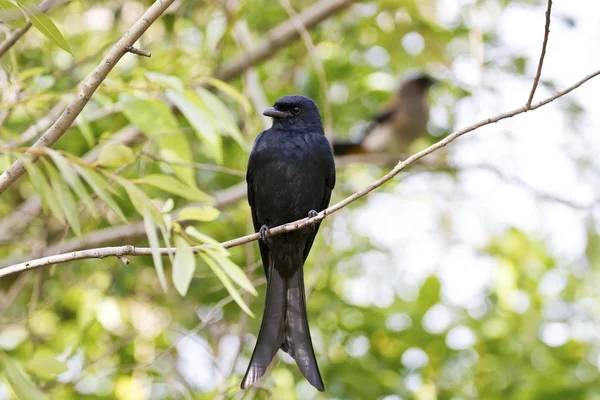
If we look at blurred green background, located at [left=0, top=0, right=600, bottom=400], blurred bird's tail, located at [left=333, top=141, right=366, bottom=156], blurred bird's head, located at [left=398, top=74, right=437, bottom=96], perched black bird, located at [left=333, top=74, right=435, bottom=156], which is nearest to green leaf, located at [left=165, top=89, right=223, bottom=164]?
blurred green background, located at [left=0, top=0, right=600, bottom=400]

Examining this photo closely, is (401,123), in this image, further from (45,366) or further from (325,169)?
(45,366)

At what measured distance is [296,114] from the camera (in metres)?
3.62

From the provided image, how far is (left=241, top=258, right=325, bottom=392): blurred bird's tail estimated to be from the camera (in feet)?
8.64

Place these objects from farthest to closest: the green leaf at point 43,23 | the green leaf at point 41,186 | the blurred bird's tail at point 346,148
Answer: the blurred bird's tail at point 346,148
the green leaf at point 43,23
the green leaf at point 41,186

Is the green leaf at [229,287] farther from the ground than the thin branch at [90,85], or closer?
closer

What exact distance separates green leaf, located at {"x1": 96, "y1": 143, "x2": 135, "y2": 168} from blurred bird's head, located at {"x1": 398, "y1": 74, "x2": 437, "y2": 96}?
190 inches

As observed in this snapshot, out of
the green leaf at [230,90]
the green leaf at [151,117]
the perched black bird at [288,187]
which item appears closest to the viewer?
the green leaf at [151,117]

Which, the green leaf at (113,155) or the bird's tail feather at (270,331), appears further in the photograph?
the bird's tail feather at (270,331)

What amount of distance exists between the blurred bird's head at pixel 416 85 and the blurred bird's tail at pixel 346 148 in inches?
69.0

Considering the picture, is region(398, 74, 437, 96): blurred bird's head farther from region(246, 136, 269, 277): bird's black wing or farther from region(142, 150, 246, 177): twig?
region(142, 150, 246, 177): twig

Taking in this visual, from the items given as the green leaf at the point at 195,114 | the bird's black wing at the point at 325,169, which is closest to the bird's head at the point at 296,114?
the bird's black wing at the point at 325,169

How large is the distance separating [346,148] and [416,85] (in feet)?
6.75

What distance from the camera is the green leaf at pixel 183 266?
1.78 m

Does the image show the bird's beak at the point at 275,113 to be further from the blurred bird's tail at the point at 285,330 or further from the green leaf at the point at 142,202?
the green leaf at the point at 142,202
